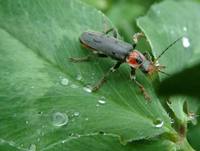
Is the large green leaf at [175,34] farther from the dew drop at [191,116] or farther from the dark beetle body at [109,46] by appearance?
the dark beetle body at [109,46]

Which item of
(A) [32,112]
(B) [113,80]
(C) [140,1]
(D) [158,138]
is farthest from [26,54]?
(C) [140,1]

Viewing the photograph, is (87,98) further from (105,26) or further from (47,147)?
(105,26)

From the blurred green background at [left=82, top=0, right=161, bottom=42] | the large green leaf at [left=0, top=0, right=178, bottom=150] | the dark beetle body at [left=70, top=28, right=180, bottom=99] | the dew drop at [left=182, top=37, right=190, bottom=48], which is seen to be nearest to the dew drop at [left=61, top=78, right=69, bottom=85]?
the large green leaf at [left=0, top=0, right=178, bottom=150]

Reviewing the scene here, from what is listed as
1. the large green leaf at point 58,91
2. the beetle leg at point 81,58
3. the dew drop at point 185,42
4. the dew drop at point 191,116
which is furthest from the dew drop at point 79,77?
the dew drop at point 185,42

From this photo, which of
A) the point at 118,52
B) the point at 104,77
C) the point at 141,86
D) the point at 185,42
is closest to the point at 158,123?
the point at 141,86

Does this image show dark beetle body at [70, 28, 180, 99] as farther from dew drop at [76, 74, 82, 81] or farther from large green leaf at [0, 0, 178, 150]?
dew drop at [76, 74, 82, 81]

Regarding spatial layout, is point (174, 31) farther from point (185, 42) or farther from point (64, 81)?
point (64, 81)
